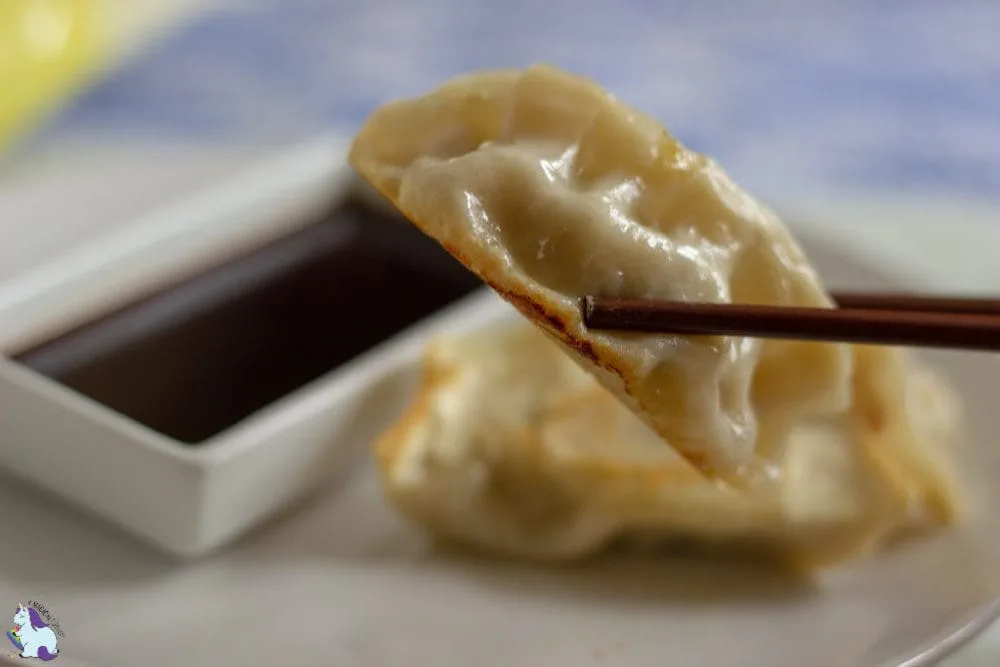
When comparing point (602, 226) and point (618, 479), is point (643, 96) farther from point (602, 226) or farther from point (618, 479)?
point (602, 226)

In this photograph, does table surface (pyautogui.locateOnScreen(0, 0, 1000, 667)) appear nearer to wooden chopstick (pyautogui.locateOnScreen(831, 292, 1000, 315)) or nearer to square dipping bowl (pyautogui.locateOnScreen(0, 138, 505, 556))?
square dipping bowl (pyautogui.locateOnScreen(0, 138, 505, 556))

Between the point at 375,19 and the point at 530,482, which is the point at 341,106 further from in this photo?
the point at 530,482

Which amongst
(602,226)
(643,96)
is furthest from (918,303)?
(643,96)

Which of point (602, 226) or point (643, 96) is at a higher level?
point (602, 226)

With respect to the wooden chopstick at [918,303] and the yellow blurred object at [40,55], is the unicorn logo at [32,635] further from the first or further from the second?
the yellow blurred object at [40,55]

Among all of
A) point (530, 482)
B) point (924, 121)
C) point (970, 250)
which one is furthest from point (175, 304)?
point (924, 121)

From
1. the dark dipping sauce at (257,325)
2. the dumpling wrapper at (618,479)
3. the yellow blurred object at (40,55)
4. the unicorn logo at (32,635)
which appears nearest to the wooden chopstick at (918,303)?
the dumpling wrapper at (618,479)
